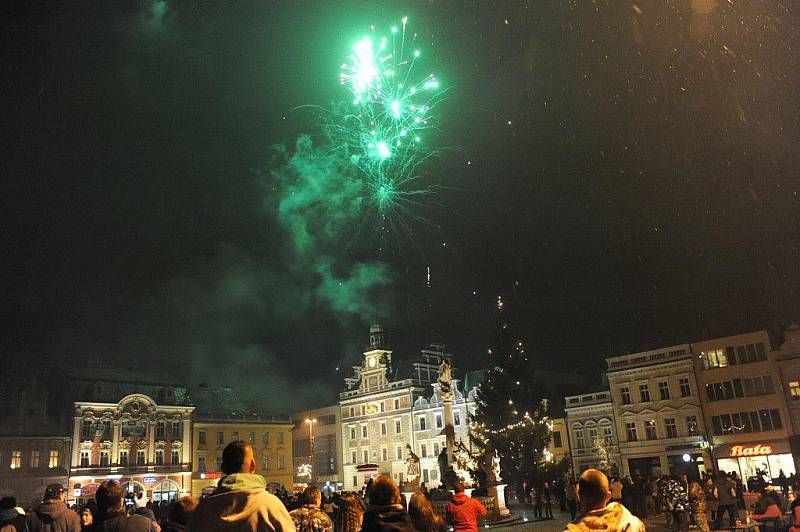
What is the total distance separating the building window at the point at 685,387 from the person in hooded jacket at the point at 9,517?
45.3 m

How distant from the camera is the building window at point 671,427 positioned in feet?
146

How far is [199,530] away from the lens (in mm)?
3678

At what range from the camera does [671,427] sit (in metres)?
45.0

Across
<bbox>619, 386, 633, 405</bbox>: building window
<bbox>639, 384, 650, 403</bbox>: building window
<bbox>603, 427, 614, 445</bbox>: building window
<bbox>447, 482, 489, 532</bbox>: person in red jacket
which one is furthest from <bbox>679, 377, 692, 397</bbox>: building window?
<bbox>447, 482, 489, 532</bbox>: person in red jacket

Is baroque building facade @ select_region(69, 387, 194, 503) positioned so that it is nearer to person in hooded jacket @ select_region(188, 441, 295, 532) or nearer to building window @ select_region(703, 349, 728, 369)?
building window @ select_region(703, 349, 728, 369)

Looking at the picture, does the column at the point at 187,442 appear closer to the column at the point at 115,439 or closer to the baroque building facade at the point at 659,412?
the column at the point at 115,439

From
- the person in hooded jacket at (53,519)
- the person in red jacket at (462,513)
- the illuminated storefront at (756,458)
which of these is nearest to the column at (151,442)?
the illuminated storefront at (756,458)

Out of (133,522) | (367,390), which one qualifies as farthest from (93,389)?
(133,522)

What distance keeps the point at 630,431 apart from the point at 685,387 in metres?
5.67

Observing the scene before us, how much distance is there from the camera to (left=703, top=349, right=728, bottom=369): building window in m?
43.1

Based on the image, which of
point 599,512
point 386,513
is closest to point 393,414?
point 386,513

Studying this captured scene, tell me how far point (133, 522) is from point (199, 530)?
9.80ft

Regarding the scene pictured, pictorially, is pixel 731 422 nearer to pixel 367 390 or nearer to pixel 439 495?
pixel 439 495

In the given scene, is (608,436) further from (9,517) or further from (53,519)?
(53,519)
